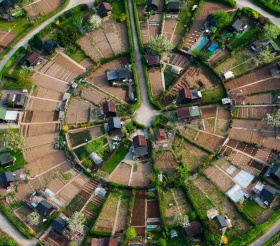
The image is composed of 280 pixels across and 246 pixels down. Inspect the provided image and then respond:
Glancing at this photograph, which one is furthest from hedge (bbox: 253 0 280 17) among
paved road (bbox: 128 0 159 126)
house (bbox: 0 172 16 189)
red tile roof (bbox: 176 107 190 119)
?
house (bbox: 0 172 16 189)

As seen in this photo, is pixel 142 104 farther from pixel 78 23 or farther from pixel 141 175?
pixel 78 23

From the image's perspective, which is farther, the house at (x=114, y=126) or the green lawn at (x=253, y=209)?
the house at (x=114, y=126)

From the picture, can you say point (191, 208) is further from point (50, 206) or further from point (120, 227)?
point (50, 206)

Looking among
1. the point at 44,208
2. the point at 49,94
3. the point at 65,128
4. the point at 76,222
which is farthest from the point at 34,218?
the point at 49,94

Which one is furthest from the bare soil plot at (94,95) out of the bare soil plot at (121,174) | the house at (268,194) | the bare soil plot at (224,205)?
the house at (268,194)

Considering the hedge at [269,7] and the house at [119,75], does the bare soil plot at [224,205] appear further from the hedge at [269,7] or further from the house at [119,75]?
the hedge at [269,7]

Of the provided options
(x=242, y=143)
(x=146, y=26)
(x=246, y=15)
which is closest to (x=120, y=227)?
(x=242, y=143)
